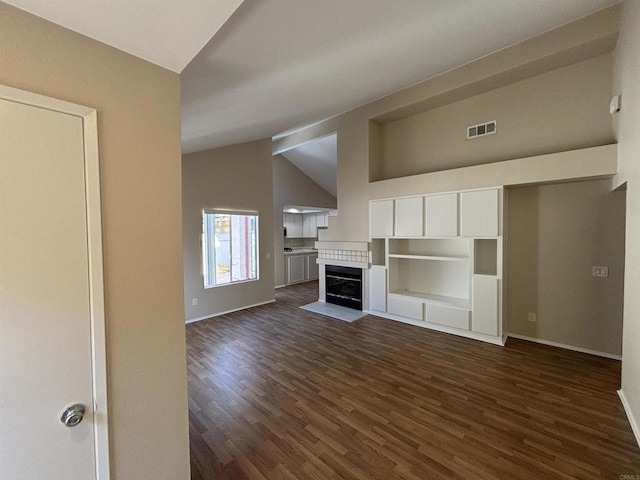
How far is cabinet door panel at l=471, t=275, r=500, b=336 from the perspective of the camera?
370cm

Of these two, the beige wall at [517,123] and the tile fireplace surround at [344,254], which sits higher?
the beige wall at [517,123]

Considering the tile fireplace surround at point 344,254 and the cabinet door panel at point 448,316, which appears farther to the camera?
the tile fireplace surround at point 344,254

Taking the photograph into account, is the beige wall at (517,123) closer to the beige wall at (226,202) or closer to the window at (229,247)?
the beige wall at (226,202)

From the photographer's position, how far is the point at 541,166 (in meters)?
3.34

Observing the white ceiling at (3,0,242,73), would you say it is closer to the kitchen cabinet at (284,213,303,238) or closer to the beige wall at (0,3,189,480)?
the beige wall at (0,3,189,480)

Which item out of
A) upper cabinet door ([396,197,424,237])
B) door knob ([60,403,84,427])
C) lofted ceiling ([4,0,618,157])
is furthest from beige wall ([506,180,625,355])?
door knob ([60,403,84,427])

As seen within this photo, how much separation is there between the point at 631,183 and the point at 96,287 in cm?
384

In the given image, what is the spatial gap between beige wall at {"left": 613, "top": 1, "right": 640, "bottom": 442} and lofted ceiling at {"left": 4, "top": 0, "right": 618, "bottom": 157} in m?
0.66

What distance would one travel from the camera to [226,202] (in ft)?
17.0

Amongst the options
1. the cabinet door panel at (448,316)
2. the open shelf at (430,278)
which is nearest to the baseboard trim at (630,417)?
the cabinet door panel at (448,316)

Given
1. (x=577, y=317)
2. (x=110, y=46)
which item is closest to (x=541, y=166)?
(x=577, y=317)

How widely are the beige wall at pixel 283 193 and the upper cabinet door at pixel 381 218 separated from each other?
3.29 metres

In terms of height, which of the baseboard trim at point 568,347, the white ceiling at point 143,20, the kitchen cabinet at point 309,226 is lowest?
the baseboard trim at point 568,347

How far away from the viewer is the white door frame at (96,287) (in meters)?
1.01
